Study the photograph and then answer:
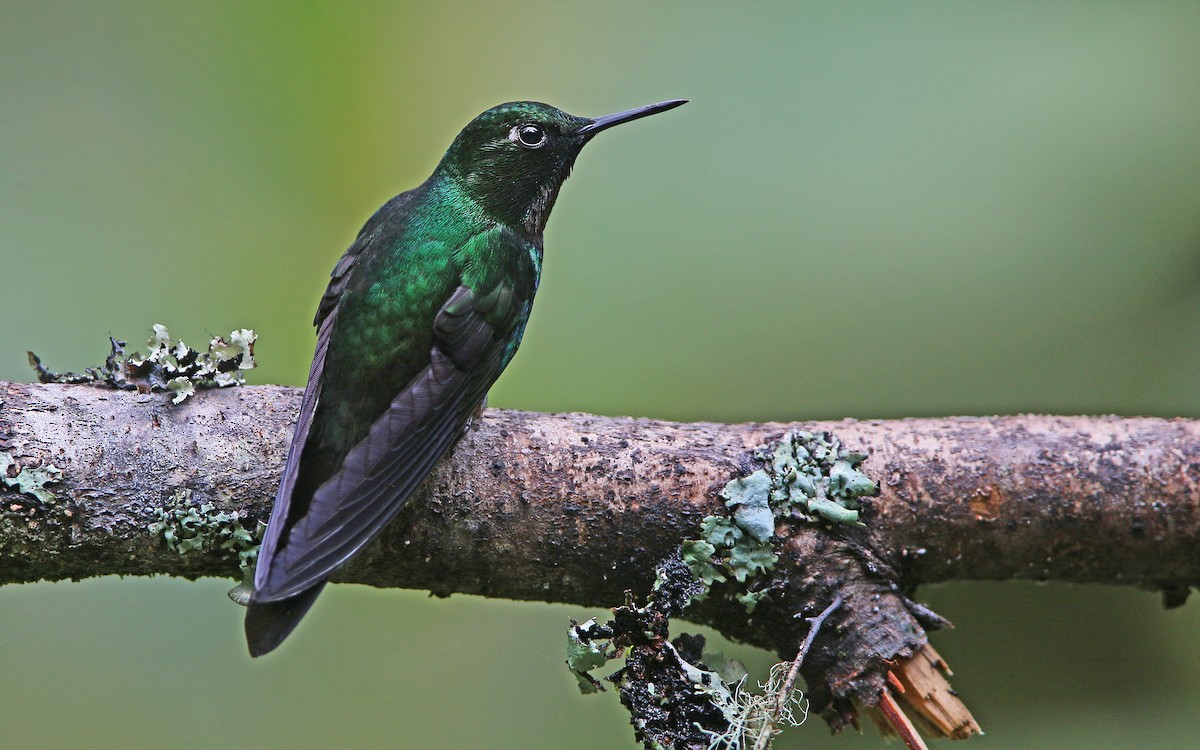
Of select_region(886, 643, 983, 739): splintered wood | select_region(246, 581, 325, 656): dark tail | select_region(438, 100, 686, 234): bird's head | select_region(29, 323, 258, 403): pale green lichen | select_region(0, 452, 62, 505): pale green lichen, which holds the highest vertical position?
select_region(438, 100, 686, 234): bird's head

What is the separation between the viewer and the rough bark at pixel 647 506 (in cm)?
128

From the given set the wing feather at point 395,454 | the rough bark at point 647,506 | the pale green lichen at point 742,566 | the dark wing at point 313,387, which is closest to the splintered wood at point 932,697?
the rough bark at point 647,506

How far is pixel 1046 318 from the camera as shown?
244 centimetres

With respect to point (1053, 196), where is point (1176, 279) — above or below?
below

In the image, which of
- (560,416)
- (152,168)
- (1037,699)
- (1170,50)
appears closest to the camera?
(560,416)

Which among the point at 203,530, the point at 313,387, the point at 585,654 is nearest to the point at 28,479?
the point at 203,530

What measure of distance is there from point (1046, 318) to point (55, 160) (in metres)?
2.99

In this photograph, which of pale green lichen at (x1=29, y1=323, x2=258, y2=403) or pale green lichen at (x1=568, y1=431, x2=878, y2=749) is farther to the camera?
pale green lichen at (x1=29, y1=323, x2=258, y2=403)

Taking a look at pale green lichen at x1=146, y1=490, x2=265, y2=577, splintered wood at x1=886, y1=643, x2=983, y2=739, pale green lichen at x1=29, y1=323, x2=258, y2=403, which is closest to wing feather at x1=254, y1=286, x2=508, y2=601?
pale green lichen at x1=146, y1=490, x2=265, y2=577

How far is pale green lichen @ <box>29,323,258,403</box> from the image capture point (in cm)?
140

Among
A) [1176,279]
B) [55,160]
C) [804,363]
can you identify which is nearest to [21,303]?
[55,160]

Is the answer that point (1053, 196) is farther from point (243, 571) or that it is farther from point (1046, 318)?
point (243, 571)

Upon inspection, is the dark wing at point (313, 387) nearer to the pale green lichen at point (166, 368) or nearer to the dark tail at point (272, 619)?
the dark tail at point (272, 619)

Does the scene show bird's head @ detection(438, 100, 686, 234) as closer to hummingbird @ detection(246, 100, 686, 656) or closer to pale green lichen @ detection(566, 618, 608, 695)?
hummingbird @ detection(246, 100, 686, 656)
